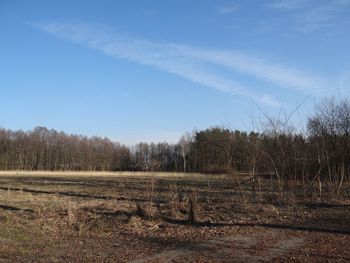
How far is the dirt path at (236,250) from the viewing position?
870 cm

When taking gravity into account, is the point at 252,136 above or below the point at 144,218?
above

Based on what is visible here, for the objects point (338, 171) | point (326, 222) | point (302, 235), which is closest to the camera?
point (302, 235)

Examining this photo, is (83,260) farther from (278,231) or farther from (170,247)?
(278,231)

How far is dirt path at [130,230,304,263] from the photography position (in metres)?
8.70

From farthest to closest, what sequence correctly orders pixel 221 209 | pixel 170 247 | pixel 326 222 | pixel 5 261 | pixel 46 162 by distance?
pixel 46 162
pixel 221 209
pixel 326 222
pixel 170 247
pixel 5 261

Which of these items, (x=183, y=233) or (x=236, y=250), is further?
(x=183, y=233)

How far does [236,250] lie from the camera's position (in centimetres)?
951

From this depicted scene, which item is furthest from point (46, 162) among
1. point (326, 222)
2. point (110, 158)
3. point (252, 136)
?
point (326, 222)

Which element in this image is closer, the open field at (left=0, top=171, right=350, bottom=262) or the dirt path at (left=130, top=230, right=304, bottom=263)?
the dirt path at (left=130, top=230, right=304, bottom=263)

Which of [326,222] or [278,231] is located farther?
[326,222]

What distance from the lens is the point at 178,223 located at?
1360 centimetres

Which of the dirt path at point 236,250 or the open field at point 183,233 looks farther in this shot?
the open field at point 183,233

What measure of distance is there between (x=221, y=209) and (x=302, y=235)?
564 cm

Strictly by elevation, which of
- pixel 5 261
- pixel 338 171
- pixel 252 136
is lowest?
pixel 5 261
